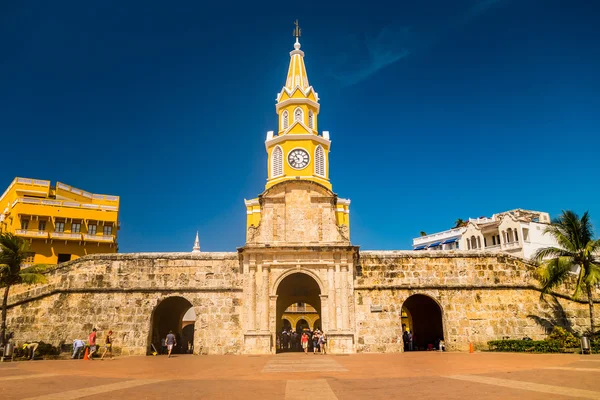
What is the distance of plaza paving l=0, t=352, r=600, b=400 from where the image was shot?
970cm

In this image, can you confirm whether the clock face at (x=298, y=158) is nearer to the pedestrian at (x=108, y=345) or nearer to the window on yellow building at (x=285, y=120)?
the window on yellow building at (x=285, y=120)

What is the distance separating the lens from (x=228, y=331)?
987 inches

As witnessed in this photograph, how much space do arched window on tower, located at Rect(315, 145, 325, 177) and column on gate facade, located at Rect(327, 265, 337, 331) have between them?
1303 cm

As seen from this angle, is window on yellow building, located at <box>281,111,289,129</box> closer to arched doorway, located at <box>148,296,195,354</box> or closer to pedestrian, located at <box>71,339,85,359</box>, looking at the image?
arched doorway, located at <box>148,296,195,354</box>

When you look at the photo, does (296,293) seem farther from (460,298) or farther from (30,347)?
(30,347)

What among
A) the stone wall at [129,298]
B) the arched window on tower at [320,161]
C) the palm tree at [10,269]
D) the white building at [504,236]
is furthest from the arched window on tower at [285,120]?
the white building at [504,236]

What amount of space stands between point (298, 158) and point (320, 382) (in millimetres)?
25761

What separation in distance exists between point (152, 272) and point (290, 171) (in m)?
14.3

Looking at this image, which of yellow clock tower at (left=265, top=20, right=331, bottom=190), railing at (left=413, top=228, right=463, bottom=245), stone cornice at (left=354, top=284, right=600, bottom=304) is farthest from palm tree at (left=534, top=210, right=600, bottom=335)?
railing at (left=413, top=228, right=463, bottom=245)

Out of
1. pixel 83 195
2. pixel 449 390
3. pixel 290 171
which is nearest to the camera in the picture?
pixel 449 390

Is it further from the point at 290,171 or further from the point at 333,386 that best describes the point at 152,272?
the point at 333,386

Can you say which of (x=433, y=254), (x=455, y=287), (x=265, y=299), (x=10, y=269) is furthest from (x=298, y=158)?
(x=10, y=269)

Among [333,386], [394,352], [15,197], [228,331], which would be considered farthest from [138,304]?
[15,197]

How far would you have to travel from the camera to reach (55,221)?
4481cm
